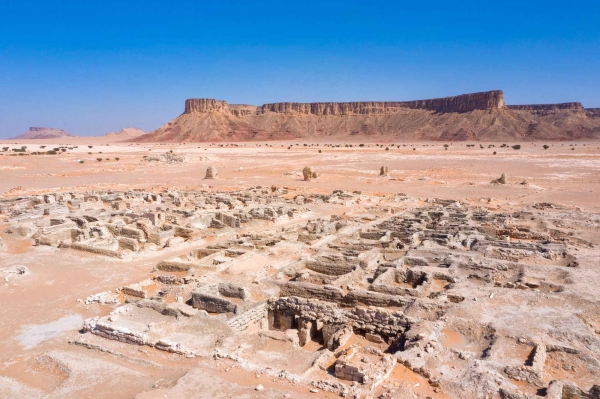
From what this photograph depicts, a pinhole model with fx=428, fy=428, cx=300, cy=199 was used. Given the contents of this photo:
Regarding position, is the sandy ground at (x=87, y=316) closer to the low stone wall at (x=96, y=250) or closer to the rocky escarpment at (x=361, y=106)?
the low stone wall at (x=96, y=250)

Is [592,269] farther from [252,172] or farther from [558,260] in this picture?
[252,172]

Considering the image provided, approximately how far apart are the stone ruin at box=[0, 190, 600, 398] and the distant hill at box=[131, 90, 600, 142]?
355 feet

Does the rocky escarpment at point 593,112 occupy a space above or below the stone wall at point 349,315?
above

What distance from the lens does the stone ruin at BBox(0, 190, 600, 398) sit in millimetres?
7793

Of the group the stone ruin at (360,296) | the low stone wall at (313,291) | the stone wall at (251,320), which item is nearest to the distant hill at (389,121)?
the stone ruin at (360,296)

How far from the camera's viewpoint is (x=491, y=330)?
9211mm

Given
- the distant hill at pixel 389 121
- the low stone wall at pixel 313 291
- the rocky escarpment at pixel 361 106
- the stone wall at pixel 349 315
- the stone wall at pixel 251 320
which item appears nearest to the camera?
the stone wall at pixel 349 315

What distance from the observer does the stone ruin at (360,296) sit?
7.79 m

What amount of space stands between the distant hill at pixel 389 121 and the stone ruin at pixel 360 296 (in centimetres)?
10806

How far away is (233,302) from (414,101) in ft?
498

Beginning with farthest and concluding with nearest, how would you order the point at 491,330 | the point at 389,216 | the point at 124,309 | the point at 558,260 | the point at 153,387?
the point at 389,216 < the point at 558,260 < the point at 124,309 < the point at 491,330 < the point at 153,387

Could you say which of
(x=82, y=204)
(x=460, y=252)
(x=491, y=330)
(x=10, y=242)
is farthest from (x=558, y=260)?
(x=82, y=204)

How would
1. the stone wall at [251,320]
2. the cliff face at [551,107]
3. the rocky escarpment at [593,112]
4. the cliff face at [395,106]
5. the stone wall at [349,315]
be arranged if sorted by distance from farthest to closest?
1. the cliff face at [551,107]
2. the rocky escarpment at [593,112]
3. the cliff face at [395,106]
4. the stone wall at [251,320]
5. the stone wall at [349,315]

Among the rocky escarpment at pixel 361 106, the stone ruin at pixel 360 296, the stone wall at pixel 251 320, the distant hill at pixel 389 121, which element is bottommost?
the stone wall at pixel 251 320
